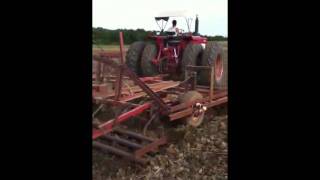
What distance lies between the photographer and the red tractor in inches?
130

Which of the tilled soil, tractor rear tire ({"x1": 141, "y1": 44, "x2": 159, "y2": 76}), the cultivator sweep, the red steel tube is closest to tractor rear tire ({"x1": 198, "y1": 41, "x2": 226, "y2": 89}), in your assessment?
the cultivator sweep

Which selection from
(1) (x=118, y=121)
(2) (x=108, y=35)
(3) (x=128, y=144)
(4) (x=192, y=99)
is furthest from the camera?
(4) (x=192, y=99)

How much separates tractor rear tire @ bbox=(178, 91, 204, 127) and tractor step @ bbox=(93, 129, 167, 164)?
0.40 m

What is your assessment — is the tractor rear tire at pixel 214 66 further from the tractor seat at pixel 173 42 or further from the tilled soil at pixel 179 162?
the tilled soil at pixel 179 162

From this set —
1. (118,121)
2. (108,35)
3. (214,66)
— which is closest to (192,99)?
(214,66)

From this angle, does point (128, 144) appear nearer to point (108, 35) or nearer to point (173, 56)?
point (108, 35)

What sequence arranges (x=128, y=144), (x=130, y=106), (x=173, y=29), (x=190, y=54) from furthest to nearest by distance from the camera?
1. (x=190, y=54)
2. (x=173, y=29)
3. (x=130, y=106)
4. (x=128, y=144)

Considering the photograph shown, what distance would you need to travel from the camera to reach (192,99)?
2932mm

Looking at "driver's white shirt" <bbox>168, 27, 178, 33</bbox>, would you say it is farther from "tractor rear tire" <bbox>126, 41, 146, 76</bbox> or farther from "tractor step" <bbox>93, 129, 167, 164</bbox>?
"tractor step" <bbox>93, 129, 167, 164</bbox>

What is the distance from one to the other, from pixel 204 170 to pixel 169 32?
1362mm

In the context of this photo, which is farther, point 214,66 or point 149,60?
point 149,60

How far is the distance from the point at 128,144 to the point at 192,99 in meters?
0.71

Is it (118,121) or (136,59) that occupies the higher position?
(136,59)
